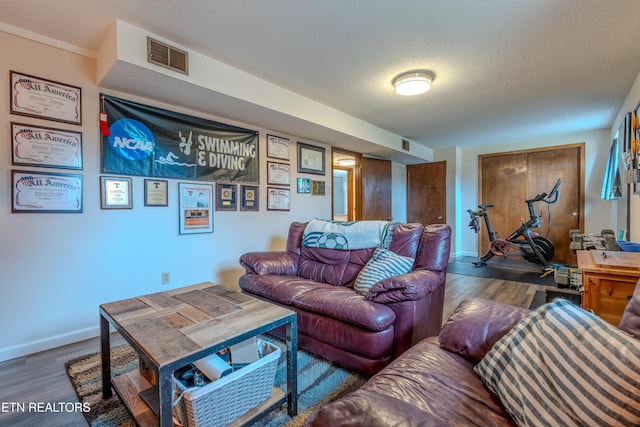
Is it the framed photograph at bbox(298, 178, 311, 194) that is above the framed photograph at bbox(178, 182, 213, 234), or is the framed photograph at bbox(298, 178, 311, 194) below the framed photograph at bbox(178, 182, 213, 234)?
above

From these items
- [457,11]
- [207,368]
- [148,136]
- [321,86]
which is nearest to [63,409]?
[207,368]

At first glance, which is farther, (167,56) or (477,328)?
(167,56)

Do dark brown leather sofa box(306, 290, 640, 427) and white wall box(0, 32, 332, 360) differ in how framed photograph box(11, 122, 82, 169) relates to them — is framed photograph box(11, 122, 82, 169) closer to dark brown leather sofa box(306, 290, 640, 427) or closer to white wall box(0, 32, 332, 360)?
white wall box(0, 32, 332, 360)

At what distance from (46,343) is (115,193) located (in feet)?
4.11

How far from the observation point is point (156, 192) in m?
2.77

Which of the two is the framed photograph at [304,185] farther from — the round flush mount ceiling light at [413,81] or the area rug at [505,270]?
the area rug at [505,270]

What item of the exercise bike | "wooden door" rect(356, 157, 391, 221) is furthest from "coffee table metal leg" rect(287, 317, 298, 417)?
the exercise bike

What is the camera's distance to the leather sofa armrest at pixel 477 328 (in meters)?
1.17

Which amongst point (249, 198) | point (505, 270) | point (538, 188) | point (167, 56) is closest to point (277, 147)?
point (249, 198)

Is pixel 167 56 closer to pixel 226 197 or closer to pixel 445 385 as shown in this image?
pixel 226 197

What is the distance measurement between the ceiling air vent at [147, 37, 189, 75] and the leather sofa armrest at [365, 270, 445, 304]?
220 cm

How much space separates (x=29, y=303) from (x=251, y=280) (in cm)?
163

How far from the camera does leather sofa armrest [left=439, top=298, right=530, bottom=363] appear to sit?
1175mm

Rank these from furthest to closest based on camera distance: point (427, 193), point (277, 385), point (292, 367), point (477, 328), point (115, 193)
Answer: point (427, 193), point (115, 193), point (277, 385), point (292, 367), point (477, 328)
